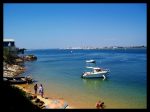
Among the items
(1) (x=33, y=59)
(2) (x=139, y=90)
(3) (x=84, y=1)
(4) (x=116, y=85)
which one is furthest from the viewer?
(1) (x=33, y=59)

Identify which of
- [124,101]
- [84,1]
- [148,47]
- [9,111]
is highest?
[84,1]

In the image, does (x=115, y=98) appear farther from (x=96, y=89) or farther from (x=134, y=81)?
(x=134, y=81)

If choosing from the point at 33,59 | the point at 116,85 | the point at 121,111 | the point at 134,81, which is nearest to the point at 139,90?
the point at 116,85

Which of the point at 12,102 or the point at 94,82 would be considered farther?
the point at 94,82

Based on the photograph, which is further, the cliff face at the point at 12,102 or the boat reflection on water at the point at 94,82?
the boat reflection on water at the point at 94,82

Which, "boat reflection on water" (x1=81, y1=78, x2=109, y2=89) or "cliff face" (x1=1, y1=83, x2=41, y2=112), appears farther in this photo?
"boat reflection on water" (x1=81, y1=78, x2=109, y2=89)

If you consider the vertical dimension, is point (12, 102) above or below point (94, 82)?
above

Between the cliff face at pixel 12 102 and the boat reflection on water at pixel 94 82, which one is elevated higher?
the cliff face at pixel 12 102

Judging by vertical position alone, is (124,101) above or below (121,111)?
below

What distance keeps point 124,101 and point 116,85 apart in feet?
22.2

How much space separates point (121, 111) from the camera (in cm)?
396

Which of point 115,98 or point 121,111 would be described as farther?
point 115,98

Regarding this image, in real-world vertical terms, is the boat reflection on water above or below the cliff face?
below

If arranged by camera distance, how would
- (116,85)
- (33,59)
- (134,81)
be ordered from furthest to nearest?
(33,59), (134,81), (116,85)
